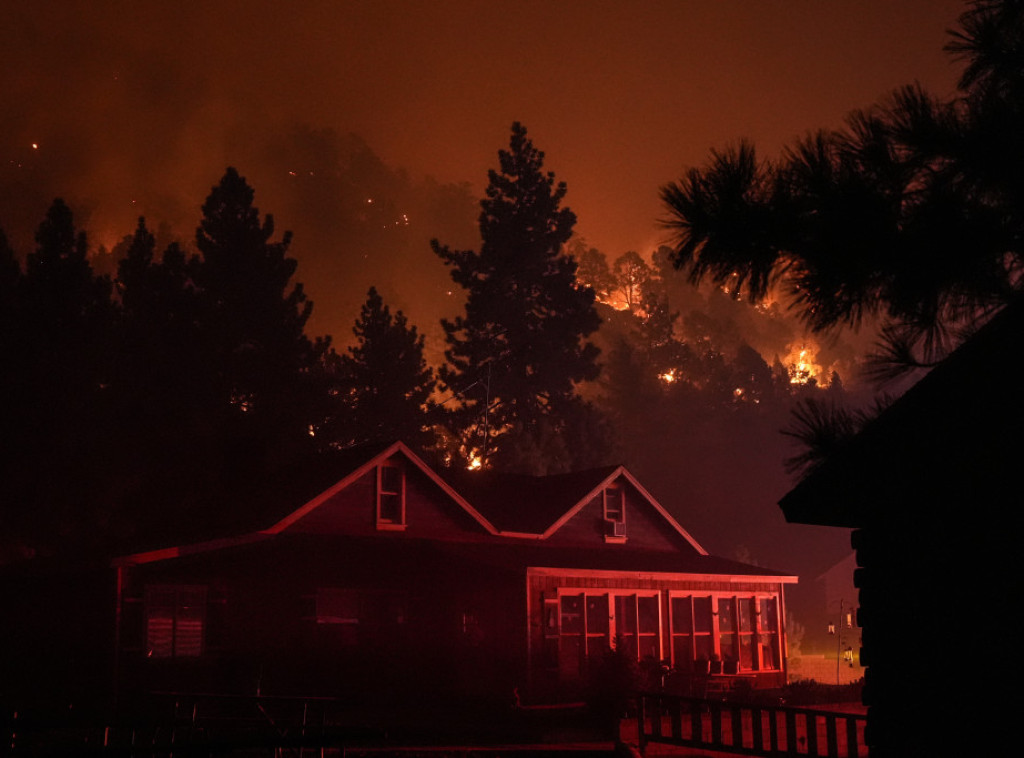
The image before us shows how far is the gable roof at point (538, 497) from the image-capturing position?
3509 centimetres

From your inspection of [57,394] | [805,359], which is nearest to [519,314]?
[57,394]

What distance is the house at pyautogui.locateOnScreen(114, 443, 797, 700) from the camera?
27.6 metres

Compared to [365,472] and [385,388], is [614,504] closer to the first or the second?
[365,472]

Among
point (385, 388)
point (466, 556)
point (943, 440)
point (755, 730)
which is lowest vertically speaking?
point (755, 730)

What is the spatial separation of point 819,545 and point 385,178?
386 feet

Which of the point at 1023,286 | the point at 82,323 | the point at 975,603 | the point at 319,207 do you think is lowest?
the point at 975,603

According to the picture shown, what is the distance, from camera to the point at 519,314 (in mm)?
61688

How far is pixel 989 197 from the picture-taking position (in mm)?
7070

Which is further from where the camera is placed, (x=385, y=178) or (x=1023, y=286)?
(x=385, y=178)

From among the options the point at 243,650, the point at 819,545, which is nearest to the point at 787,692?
the point at 243,650

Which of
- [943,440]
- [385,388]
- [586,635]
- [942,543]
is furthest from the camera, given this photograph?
[385,388]

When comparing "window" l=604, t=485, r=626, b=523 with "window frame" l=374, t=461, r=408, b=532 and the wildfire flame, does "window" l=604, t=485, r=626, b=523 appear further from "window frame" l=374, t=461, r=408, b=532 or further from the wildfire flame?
the wildfire flame

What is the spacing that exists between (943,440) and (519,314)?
→ 52.9 m

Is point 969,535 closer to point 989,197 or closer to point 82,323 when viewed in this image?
point 989,197
